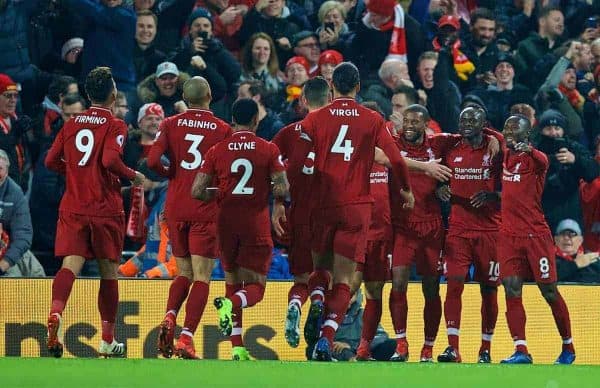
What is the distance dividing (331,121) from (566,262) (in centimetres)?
517

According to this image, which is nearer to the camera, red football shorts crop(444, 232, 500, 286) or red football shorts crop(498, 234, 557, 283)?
red football shorts crop(498, 234, 557, 283)

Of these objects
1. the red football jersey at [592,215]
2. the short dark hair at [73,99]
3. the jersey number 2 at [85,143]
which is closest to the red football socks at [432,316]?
the red football jersey at [592,215]

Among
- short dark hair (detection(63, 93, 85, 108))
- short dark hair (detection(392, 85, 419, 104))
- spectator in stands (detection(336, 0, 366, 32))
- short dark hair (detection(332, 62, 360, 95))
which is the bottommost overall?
short dark hair (detection(332, 62, 360, 95))

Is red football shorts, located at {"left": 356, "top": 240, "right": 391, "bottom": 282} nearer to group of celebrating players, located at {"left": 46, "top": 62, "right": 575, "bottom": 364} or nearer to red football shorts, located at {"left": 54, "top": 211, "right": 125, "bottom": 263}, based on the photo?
group of celebrating players, located at {"left": 46, "top": 62, "right": 575, "bottom": 364}

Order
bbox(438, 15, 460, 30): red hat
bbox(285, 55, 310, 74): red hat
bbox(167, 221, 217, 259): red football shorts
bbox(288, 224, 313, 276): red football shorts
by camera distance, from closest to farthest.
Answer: bbox(167, 221, 217, 259): red football shorts < bbox(288, 224, 313, 276): red football shorts < bbox(285, 55, 310, 74): red hat < bbox(438, 15, 460, 30): red hat

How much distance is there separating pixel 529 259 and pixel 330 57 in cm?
483

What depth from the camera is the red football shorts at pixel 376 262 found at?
13.2 m

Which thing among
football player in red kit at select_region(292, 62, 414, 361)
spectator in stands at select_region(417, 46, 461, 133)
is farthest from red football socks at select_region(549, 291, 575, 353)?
spectator in stands at select_region(417, 46, 461, 133)

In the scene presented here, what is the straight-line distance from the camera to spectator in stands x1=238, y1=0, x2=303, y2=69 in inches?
682

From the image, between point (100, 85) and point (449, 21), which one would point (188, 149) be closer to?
point (100, 85)

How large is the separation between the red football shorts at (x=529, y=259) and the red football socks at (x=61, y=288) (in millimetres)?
4287

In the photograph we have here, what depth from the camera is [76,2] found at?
1652 centimetres

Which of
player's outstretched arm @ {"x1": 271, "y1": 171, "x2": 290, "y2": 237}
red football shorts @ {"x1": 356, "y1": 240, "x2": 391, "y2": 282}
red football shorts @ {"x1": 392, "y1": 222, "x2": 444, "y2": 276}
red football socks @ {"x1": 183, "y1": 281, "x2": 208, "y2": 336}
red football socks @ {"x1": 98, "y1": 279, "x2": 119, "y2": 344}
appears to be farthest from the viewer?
red football shorts @ {"x1": 392, "y1": 222, "x2": 444, "y2": 276}

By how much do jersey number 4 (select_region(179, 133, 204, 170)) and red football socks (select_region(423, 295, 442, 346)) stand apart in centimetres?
295
